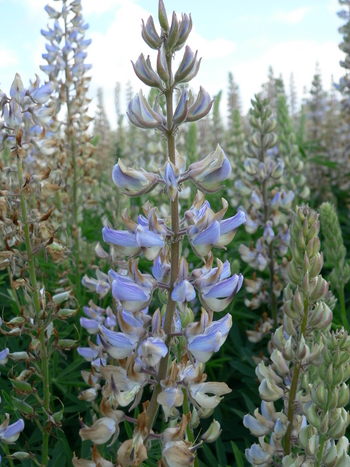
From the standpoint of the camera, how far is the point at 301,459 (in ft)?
4.93

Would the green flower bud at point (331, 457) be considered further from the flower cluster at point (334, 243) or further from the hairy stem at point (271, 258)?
the hairy stem at point (271, 258)

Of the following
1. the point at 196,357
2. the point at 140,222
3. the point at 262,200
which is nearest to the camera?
the point at 196,357

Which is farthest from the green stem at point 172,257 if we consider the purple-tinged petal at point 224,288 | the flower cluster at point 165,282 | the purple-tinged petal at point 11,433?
the purple-tinged petal at point 11,433

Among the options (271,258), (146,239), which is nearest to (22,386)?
(146,239)

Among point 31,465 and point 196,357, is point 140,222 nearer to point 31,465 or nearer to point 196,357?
point 196,357

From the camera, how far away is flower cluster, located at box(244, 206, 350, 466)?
4.38ft

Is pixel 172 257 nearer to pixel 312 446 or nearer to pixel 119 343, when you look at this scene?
pixel 119 343

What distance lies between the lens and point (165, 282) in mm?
1338

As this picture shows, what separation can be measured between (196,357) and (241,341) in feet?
6.94

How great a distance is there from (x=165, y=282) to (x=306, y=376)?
0.68 meters

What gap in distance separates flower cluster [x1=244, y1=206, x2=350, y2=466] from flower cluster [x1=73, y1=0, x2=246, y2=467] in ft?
1.02

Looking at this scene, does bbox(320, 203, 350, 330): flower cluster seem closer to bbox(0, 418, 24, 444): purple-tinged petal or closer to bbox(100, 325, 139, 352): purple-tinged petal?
bbox(100, 325, 139, 352): purple-tinged petal

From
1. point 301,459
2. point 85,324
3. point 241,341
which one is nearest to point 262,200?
point 241,341

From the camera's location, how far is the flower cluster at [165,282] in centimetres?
122
